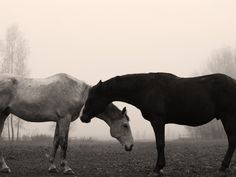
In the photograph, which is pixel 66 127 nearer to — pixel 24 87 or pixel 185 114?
pixel 24 87

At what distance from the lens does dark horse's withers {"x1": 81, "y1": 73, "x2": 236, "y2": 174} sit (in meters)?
8.80

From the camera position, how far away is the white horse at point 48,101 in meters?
10.0

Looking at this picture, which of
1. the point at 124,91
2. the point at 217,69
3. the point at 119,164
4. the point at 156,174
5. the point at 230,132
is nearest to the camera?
the point at 156,174

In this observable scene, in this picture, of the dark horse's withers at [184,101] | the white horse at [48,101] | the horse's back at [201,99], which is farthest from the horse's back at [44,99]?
the horse's back at [201,99]

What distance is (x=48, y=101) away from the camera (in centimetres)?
1013

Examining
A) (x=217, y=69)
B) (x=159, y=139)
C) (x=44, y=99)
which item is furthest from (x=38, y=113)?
(x=217, y=69)

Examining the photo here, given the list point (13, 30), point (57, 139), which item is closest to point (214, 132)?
point (13, 30)

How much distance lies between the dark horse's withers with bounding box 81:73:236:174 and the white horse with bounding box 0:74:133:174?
6.55 feet

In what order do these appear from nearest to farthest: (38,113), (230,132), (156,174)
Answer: (156,174)
(230,132)
(38,113)

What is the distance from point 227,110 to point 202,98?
0.69 meters

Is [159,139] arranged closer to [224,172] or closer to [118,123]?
[224,172]

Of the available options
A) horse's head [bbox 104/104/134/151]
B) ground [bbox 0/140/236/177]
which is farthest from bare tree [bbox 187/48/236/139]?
horse's head [bbox 104/104/134/151]

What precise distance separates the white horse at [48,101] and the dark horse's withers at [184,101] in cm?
200

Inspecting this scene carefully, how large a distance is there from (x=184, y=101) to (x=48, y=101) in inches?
150
